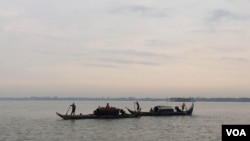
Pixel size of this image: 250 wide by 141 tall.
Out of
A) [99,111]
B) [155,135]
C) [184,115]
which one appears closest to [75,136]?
[155,135]

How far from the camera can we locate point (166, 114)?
221 feet

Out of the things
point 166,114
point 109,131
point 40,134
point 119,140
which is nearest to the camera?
point 119,140

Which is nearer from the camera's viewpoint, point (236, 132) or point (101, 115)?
point (236, 132)

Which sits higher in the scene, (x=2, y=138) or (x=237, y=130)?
(x=237, y=130)

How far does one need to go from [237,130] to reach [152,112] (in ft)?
179

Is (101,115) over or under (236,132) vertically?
under

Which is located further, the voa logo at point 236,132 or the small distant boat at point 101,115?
the small distant boat at point 101,115

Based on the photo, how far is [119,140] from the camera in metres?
35.5

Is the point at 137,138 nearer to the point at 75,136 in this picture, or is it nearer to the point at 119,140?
the point at 119,140

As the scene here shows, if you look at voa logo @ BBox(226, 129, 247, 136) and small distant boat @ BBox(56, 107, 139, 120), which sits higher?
voa logo @ BBox(226, 129, 247, 136)

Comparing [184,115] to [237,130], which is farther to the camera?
[184,115]

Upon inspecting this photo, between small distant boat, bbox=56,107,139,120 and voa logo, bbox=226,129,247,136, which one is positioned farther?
small distant boat, bbox=56,107,139,120

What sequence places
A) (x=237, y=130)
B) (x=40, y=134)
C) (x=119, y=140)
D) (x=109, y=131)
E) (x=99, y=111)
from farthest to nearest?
(x=99, y=111), (x=109, y=131), (x=40, y=134), (x=119, y=140), (x=237, y=130)

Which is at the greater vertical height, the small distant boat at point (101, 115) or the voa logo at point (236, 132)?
the voa logo at point (236, 132)
